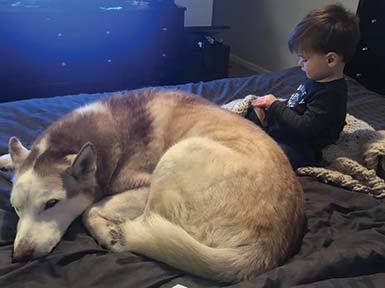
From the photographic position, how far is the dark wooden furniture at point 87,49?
138 inches

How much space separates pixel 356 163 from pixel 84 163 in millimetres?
1110

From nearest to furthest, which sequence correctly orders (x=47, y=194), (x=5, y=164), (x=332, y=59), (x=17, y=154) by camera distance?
(x=47, y=194)
(x=17, y=154)
(x=5, y=164)
(x=332, y=59)

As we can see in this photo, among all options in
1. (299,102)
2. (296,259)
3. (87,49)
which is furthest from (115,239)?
(87,49)

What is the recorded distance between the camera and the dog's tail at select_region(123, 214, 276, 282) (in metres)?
1.26

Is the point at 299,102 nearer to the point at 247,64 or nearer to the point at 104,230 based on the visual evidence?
the point at 104,230

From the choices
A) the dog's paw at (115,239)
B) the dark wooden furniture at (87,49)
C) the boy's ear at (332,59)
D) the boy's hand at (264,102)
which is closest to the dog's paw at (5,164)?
the dog's paw at (115,239)

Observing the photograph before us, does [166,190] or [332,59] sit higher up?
[332,59]

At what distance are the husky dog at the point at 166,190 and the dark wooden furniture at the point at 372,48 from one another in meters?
1.70

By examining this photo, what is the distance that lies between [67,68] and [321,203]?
2.62 meters

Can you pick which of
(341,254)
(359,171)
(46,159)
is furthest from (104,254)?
(359,171)

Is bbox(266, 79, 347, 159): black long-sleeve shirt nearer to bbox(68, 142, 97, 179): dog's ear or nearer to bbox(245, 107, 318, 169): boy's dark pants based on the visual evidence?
bbox(245, 107, 318, 169): boy's dark pants

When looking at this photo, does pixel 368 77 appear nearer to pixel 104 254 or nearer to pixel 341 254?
pixel 341 254

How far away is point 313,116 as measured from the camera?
6.20ft

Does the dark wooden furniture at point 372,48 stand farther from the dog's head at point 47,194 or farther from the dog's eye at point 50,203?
the dog's eye at point 50,203
